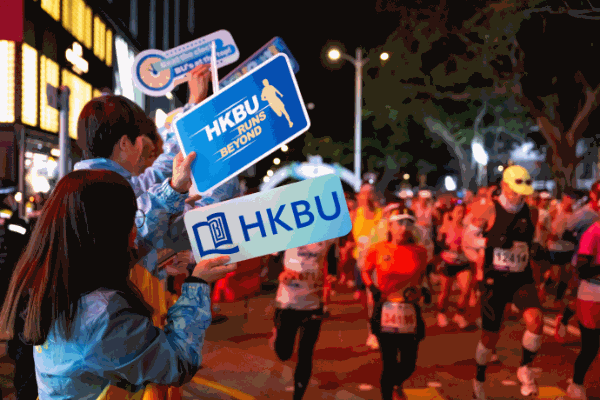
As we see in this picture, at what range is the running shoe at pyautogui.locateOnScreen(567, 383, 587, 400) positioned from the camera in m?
4.63

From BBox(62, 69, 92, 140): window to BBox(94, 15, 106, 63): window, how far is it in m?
1.98

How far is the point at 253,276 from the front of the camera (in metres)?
8.94

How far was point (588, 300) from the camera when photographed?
14.6ft

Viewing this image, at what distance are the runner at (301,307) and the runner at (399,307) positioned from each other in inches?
21.2

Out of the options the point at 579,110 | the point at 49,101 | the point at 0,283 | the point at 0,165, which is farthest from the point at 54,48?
the point at 579,110

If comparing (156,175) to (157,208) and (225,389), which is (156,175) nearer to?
(157,208)

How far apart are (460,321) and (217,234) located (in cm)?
673

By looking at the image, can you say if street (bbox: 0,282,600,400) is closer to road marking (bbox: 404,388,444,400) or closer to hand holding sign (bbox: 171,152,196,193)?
road marking (bbox: 404,388,444,400)

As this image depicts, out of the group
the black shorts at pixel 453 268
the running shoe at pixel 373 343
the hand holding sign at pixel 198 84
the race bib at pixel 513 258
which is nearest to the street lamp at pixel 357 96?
the black shorts at pixel 453 268

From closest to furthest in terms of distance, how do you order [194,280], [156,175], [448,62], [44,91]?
[194,280], [156,175], [44,91], [448,62]

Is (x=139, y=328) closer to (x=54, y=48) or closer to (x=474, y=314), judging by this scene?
(x=474, y=314)

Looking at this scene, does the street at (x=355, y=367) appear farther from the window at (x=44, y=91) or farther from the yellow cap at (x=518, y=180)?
the window at (x=44, y=91)

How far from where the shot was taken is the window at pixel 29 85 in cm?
1295

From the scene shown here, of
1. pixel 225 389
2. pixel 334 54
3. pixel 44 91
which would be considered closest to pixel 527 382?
pixel 225 389
